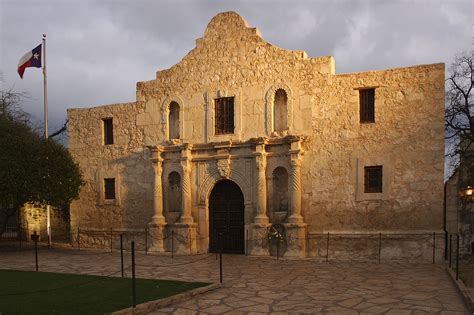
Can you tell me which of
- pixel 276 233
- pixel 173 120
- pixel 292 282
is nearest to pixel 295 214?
pixel 276 233

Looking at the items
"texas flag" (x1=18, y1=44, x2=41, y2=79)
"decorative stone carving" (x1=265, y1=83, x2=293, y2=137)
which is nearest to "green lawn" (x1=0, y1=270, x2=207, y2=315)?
"decorative stone carving" (x1=265, y1=83, x2=293, y2=137)

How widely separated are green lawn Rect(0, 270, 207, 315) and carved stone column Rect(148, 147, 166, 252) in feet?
17.3

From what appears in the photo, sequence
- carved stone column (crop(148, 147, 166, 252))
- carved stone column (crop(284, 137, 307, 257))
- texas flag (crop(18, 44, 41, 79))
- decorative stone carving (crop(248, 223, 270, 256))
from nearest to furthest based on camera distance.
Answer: carved stone column (crop(284, 137, 307, 257)) → decorative stone carving (crop(248, 223, 270, 256)) → carved stone column (crop(148, 147, 166, 252)) → texas flag (crop(18, 44, 41, 79))

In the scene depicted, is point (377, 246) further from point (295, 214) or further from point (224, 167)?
point (224, 167)

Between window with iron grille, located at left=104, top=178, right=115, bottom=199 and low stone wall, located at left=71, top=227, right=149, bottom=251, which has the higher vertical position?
window with iron grille, located at left=104, top=178, right=115, bottom=199

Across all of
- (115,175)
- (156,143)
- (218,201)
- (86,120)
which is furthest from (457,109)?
(86,120)

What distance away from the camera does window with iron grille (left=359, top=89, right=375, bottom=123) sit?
555 inches

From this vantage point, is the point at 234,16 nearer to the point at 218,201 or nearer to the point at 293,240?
the point at 218,201

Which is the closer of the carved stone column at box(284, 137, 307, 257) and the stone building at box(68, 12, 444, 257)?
the stone building at box(68, 12, 444, 257)

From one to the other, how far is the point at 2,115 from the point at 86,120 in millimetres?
3387

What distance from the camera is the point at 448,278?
34.3 ft

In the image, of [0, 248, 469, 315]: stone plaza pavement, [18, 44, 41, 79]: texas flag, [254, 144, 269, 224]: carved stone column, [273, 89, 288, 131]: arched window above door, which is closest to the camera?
[0, 248, 469, 315]: stone plaza pavement

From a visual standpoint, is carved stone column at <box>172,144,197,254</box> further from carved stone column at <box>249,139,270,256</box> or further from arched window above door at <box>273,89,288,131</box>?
arched window above door at <box>273,89,288,131</box>

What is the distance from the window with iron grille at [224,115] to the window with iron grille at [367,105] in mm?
4741
